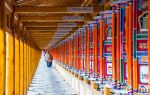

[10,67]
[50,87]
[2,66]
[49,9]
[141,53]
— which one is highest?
[49,9]

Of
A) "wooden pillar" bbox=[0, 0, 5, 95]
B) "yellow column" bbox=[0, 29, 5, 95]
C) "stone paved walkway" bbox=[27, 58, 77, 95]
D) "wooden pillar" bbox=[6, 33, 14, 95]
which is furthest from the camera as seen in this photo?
"stone paved walkway" bbox=[27, 58, 77, 95]

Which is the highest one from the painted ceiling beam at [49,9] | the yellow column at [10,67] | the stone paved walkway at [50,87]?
the painted ceiling beam at [49,9]

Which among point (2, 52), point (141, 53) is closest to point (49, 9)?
point (2, 52)

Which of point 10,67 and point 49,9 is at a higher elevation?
point 49,9

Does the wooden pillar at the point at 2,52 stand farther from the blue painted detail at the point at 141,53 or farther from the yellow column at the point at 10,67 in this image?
the blue painted detail at the point at 141,53

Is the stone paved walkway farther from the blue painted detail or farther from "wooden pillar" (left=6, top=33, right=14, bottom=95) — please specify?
the blue painted detail

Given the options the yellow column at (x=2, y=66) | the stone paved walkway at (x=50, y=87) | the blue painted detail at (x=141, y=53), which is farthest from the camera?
the stone paved walkway at (x=50, y=87)

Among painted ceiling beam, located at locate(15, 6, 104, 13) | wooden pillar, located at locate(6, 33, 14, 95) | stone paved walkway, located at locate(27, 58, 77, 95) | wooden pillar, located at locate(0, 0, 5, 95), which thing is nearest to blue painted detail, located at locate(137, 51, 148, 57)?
wooden pillar, located at locate(0, 0, 5, 95)

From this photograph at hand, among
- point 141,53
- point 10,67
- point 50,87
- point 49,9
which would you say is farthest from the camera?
point 50,87

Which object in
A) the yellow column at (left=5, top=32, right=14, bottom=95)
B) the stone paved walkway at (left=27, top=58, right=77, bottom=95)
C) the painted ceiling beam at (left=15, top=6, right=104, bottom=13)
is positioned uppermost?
the painted ceiling beam at (left=15, top=6, right=104, bottom=13)

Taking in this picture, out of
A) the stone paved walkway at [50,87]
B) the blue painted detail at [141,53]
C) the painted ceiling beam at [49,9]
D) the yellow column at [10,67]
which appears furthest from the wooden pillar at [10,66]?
the stone paved walkway at [50,87]

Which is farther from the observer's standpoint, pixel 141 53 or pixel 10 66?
pixel 10 66

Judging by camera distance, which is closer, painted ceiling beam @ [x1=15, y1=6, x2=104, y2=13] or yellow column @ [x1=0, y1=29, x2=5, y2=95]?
yellow column @ [x1=0, y1=29, x2=5, y2=95]

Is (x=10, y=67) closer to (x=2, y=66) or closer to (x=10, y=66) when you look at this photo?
(x=10, y=66)
